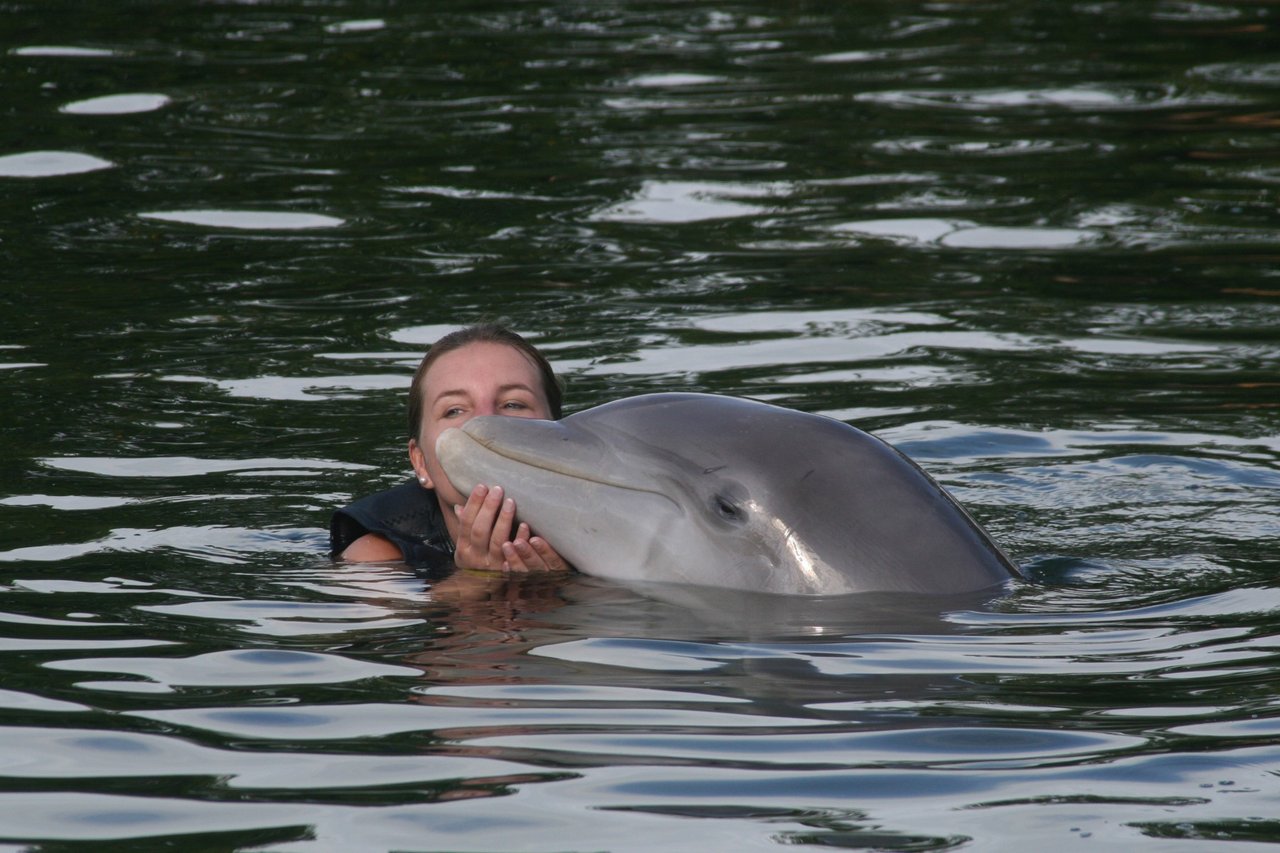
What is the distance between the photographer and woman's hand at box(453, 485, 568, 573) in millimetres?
6152

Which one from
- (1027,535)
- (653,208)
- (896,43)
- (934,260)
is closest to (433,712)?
(1027,535)

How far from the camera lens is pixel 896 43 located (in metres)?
19.3

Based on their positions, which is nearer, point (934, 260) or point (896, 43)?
point (934, 260)

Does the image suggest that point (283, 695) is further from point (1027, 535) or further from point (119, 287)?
point (119, 287)

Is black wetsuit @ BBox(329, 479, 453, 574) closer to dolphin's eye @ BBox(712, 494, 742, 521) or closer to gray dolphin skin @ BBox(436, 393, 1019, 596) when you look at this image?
gray dolphin skin @ BBox(436, 393, 1019, 596)

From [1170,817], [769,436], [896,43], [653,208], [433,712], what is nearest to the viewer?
[1170,817]

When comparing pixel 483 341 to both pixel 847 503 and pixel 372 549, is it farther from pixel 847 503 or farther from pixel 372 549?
pixel 847 503

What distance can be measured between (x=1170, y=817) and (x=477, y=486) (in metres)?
2.65

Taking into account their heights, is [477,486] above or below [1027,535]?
above

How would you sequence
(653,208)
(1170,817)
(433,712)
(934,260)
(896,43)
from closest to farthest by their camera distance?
(1170,817) < (433,712) < (934,260) < (653,208) < (896,43)

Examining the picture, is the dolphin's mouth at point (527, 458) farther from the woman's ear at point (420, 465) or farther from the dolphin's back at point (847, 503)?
the woman's ear at point (420, 465)

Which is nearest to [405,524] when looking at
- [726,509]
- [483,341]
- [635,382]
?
[483,341]

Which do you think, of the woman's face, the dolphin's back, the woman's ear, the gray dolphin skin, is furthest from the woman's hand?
the woman's ear

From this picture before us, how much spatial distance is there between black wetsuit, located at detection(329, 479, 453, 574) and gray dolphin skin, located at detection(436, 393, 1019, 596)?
0.94m
